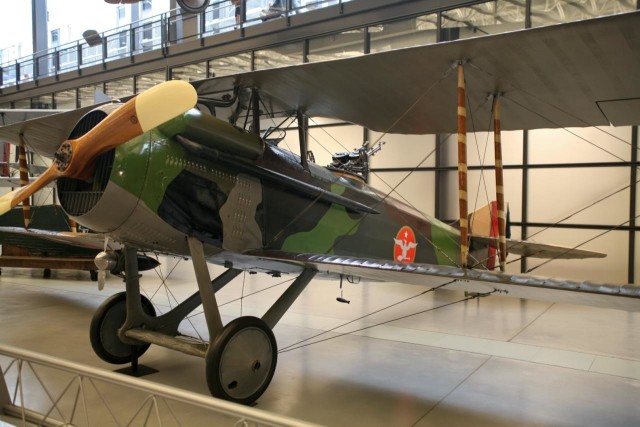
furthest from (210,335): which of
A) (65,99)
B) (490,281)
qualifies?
(65,99)

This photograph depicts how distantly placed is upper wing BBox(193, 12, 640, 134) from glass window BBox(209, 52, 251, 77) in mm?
8599

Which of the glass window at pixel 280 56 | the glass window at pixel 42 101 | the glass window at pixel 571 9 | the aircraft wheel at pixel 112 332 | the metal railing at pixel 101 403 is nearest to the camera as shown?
the metal railing at pixel 101 403

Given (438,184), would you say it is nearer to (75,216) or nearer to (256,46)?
(256,46)

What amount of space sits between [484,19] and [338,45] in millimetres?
3097

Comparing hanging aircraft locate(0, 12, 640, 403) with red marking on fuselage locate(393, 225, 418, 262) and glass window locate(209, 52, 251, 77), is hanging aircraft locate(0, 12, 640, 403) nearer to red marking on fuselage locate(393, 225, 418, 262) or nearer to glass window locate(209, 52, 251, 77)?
red marking on fuselage locate(393, 225, 418, 262)

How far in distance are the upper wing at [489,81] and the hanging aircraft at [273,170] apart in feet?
0.05

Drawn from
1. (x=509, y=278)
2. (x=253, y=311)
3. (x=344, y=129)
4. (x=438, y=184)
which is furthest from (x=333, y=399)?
(x=344, y=129)

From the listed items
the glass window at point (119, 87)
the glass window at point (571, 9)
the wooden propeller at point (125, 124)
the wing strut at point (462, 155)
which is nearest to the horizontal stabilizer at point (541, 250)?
the wing strut at point (462, 155)

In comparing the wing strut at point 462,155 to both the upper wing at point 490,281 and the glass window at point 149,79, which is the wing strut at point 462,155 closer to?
the upper wing at point 490,281

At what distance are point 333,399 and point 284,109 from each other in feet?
8.74

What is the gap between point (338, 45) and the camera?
37.3 ft

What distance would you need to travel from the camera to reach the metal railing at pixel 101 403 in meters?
2.03

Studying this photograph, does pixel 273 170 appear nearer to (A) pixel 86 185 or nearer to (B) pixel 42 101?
(A) pixel 86 185

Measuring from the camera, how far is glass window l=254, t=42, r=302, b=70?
39.4 feet
